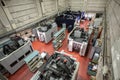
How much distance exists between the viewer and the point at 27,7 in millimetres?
4074

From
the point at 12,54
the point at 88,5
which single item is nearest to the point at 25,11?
the point at 12,54

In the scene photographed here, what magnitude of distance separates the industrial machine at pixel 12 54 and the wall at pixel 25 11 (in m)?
1.08

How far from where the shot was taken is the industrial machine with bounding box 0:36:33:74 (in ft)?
8.58

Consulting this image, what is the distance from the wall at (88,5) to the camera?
6.88 meters

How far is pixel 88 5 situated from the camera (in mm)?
7340

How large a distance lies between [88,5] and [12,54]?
25.3 ft

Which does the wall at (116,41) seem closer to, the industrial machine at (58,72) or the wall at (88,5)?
the industrial machine at (58,72)

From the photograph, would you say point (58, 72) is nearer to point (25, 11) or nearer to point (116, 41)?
point (116, 41)

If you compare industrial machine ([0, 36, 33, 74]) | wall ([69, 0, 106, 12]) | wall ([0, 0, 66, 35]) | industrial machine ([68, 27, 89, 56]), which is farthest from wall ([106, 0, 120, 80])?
wall ([69, 0, 106, 12])

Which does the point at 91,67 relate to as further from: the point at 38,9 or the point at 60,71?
the point at 38,9

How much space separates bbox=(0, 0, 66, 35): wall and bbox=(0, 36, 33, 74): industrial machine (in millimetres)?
1078

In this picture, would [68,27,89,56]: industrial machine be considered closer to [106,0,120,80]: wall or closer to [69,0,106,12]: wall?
[106,0,120,80]: wall

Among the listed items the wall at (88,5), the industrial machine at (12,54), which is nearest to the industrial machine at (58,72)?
the industrial machine at (12,54)

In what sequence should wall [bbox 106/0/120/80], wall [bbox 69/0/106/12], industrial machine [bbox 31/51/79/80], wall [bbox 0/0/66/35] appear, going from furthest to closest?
wall [bbox 69/0/106/12] < wall [bbox 0/0/66/35] < industrial machine [bbox 31/51/79/80] < wall [bbox 106/0/120/80]
